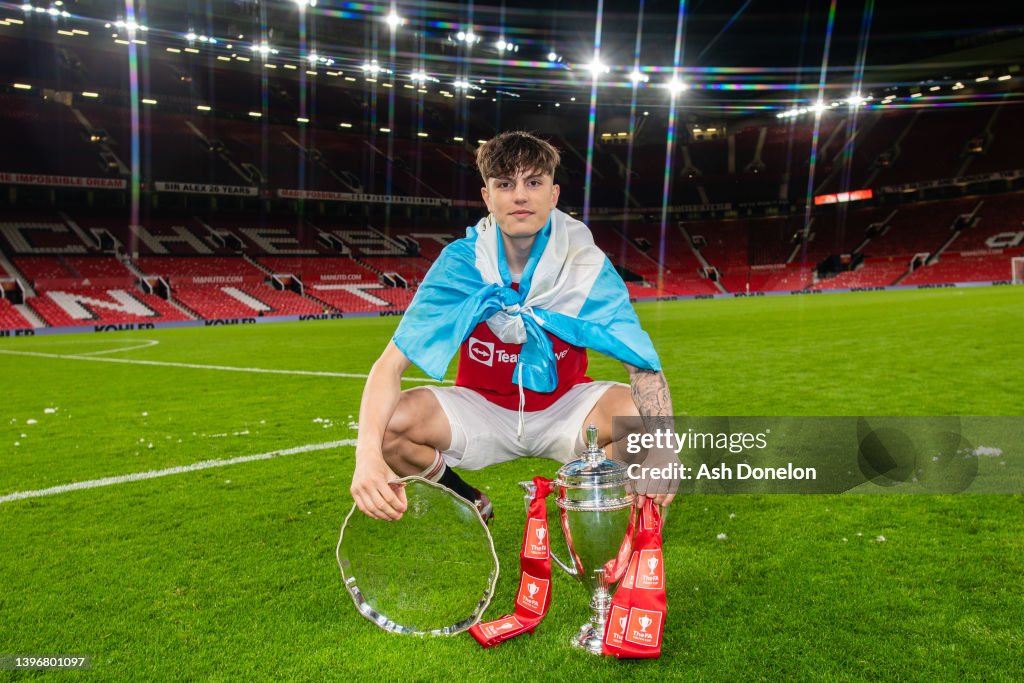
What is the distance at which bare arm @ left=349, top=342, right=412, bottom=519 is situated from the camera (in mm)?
A: 2064

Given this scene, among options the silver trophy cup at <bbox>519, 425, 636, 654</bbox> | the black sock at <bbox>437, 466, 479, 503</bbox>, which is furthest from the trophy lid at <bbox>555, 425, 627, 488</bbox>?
the black sock at <bbox>437, 466, 479, 503</bbox>

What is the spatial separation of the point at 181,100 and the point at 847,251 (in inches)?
1490

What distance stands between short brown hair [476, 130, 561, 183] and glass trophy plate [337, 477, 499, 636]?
1.18 m

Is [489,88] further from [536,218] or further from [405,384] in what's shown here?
[536,218]

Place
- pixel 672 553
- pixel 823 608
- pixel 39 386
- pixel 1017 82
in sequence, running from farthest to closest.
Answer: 1. pixel 1017 82
2. pixel 39 386
3. pixel 672 553
4. pixel 823 608

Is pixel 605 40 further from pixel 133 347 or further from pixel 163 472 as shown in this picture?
pixel 163 472

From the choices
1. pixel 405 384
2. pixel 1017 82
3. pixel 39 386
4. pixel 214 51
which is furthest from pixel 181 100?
pixel 1017 82

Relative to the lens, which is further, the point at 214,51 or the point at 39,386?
the point at 214,51

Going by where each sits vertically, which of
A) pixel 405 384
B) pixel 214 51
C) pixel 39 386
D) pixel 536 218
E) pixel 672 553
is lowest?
pixel 39 386

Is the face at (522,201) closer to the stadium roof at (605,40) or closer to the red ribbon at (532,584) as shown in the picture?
the red ribbon at (532,584)

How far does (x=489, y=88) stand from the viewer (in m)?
41.8

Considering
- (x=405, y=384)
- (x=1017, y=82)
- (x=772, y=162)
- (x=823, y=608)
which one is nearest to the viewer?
(x=823, y=608)

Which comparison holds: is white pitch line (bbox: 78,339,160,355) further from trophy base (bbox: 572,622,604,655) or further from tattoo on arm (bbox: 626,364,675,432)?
trophy base (bbox: 572,622,604,655)

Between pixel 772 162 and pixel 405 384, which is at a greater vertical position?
pixel 772 162
